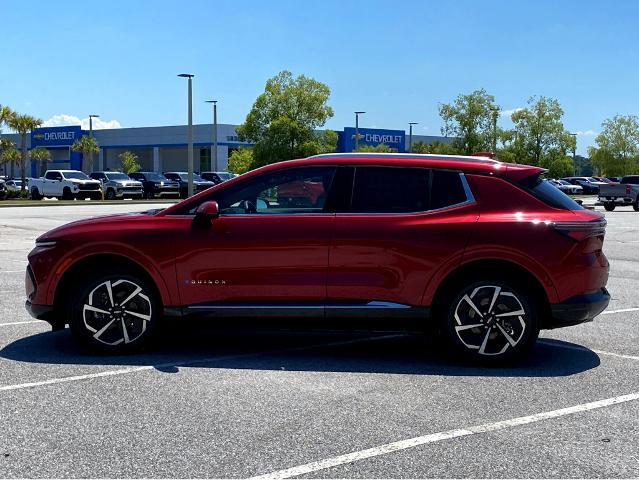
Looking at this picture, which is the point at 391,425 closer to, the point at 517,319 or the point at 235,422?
the point at 235,422

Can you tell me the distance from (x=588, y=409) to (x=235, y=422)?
223 cm

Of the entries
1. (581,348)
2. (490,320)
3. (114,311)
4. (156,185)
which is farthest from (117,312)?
(156,185)

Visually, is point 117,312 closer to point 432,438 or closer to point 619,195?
point 432,438

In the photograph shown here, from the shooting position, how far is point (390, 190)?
6258mm

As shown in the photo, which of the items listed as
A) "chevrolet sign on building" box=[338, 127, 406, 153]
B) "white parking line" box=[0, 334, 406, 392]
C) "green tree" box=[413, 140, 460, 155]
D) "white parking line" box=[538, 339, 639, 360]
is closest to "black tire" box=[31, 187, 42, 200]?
"green tree" box=[413, 140, 460, 155]

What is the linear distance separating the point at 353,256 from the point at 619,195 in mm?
34275

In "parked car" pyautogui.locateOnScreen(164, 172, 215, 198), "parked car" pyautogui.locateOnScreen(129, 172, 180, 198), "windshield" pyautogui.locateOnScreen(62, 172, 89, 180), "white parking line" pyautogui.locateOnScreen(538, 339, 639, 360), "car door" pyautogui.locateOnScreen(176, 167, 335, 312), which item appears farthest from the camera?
"parked car" pyautogui.locateOnScreen(129, 172, 180, 198)

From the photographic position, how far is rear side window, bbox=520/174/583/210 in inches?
245

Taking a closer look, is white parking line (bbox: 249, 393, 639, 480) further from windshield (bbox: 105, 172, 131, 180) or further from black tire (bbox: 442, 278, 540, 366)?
windshield (bbox: 105, 172, 131, 180)

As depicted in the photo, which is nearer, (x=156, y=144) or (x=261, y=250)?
(x=261, y=250)

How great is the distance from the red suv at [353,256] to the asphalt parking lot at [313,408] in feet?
1.21

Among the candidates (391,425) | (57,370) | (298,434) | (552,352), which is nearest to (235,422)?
(298,434)

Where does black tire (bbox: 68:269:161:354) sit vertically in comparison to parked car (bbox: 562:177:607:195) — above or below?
below

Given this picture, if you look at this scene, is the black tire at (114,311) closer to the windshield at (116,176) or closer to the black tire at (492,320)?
the black tire at (492,320)
